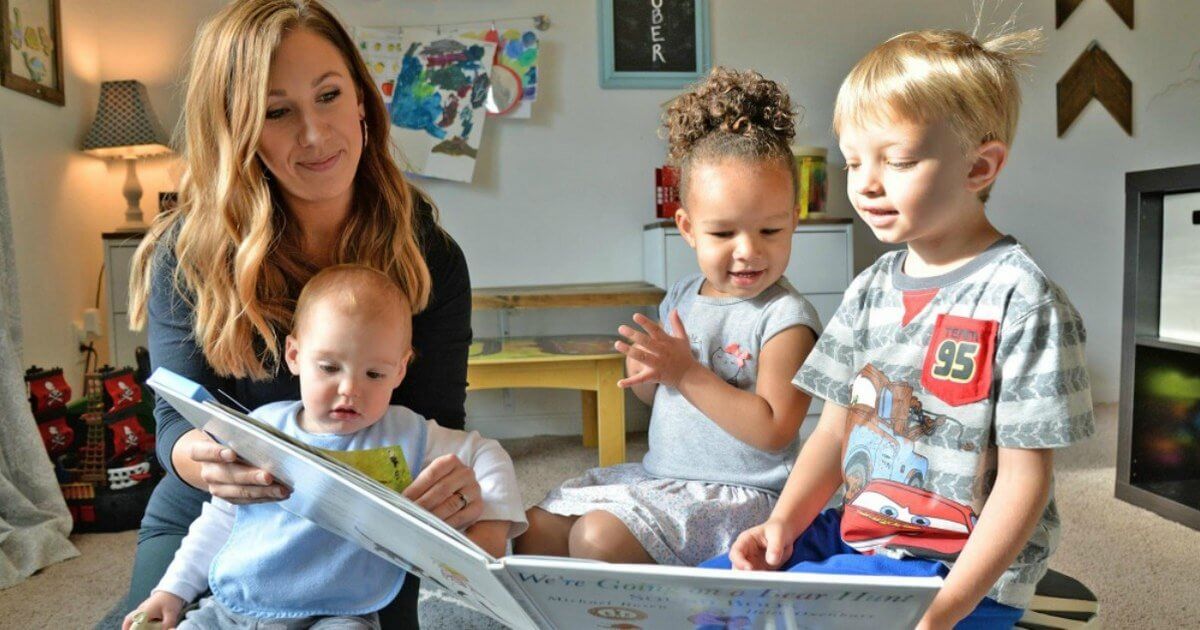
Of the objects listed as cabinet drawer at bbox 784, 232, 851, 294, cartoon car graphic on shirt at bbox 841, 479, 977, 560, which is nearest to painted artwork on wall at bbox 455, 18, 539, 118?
cabinet drawer at bbox 784, 232, 851, 294

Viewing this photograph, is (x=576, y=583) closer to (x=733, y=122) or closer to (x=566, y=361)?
(x=733, y=122)

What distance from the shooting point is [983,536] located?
730 mm

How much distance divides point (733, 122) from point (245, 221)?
Result: 24.5 inches

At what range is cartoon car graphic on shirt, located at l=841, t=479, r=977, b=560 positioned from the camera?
792 millimetres

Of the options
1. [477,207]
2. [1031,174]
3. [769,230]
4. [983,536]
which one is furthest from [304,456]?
[1031,174]

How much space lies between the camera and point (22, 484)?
1.92m

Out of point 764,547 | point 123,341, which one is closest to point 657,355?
point 764,547

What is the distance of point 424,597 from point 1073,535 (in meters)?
1.34

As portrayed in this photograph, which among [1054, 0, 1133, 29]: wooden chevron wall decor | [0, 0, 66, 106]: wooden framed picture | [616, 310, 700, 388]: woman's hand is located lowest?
[616, 310, 700, 388]: woman's hand

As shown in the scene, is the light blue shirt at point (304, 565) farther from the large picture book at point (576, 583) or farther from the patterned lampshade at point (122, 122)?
the patterned lampshade at point (122, 122)

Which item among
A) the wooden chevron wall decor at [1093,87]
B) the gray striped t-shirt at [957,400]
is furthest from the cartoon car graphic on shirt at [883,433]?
the wooden chevron wall decor at [1093,87]

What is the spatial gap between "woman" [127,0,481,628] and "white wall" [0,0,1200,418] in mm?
1798

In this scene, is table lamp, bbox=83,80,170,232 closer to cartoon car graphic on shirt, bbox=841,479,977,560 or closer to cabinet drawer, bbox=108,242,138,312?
cabinet drawer, bbox=108,242,138,312

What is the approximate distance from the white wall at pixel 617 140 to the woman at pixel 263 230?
180 cm
